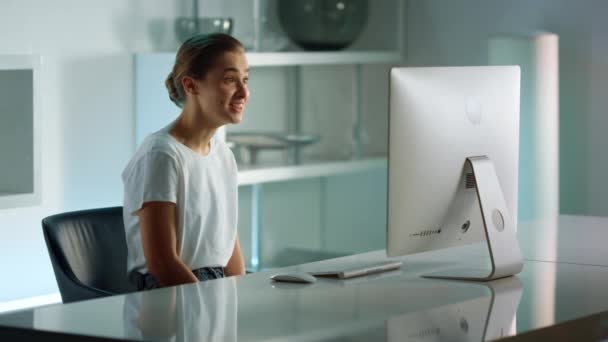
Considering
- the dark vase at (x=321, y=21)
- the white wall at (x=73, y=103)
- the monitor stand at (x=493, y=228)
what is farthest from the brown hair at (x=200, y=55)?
the dark vase at (x=321, y=21)

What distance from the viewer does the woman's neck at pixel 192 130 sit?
8.45 ft

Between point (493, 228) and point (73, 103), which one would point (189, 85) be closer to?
point (493, 228)

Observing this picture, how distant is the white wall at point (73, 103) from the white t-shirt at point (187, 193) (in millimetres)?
1347

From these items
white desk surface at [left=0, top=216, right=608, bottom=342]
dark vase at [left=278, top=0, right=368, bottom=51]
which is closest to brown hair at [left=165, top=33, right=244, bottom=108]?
white desk surface at [left=0, top=216, right=608, bottom=342]

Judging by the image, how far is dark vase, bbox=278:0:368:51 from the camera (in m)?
4.78

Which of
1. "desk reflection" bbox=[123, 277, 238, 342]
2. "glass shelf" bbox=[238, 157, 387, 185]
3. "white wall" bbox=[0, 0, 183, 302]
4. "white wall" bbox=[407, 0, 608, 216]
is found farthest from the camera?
"white wall" bbox=[407, 0, 608, 216]

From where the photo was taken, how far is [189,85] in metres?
2.61

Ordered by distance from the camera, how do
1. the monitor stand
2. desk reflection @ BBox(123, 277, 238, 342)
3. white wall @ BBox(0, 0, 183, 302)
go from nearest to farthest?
desk reflection @ BBox(123, 277, 238, 342), the monitor stand, white wall @ BBox(0, 0, 183, 302)

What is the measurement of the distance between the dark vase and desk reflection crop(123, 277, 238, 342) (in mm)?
2668

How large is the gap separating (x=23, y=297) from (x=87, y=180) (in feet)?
1.65

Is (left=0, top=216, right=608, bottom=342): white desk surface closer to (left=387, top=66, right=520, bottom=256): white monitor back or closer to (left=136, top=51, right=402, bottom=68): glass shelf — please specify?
(left=387, top=66, right=520, bottom=256): white monitor back

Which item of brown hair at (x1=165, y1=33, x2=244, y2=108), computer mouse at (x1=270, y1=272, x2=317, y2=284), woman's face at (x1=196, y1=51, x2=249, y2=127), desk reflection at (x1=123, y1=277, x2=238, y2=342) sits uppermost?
brown hair at (x1=165, y1=33, x2=244, y2=108)

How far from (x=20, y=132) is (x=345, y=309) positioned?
6.51ft

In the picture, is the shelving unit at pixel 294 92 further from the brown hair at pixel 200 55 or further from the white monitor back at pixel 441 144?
the white monitor back at pixel 441 144
